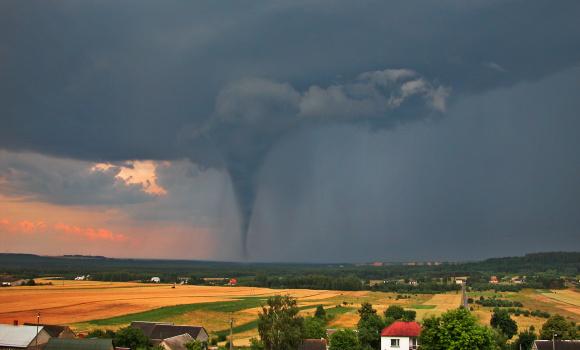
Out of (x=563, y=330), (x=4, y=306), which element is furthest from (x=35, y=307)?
(x=563, y=330)

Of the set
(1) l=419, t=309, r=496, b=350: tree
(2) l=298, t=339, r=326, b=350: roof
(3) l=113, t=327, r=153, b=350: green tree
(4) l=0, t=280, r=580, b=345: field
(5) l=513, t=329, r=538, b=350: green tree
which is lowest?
(4) l=0, t=280, r=580, b=345: field

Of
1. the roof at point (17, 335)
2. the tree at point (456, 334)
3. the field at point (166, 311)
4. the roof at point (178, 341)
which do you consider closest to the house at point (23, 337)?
the roof at point (17, 335)

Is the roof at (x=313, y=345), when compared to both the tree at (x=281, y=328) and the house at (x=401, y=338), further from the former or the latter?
the house at (x=401, y=338)

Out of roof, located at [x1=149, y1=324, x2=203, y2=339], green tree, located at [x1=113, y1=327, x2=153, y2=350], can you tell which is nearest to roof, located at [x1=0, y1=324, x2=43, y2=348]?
green tree, located at [x1=113, y1=327, x2=153, y2=350]

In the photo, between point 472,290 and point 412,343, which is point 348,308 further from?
point 472,290

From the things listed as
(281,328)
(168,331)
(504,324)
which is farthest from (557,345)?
(168,331)

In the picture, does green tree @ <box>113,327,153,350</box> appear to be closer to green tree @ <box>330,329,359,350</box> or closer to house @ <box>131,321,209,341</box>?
house @ <box>131,321,209,341</box>
